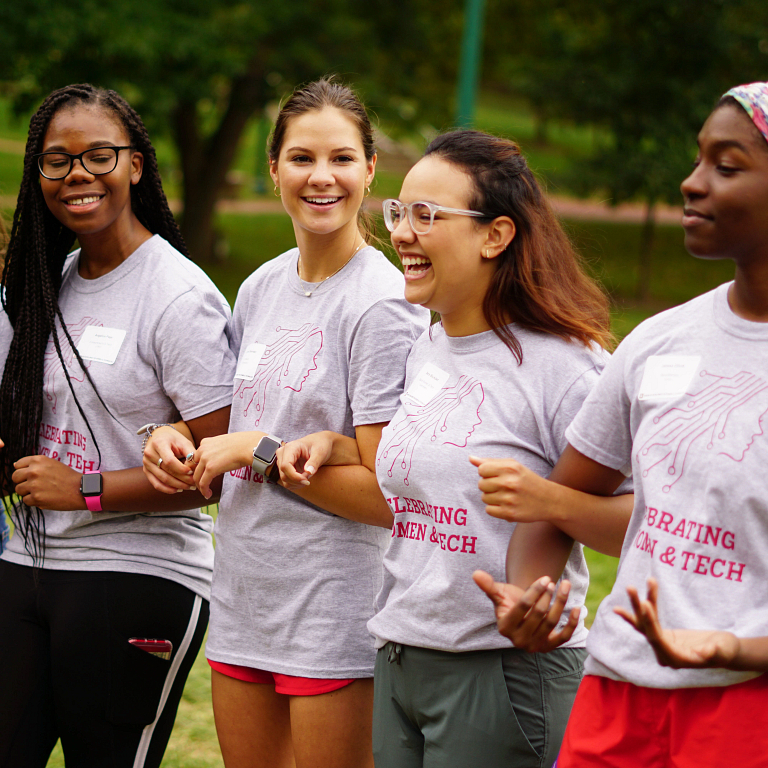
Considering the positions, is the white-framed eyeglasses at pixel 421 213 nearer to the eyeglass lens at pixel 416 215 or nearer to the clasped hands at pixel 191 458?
the eyeglass lens at pixel 416 215

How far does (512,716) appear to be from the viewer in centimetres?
195

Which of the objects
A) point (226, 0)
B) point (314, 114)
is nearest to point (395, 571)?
point (314, 114)

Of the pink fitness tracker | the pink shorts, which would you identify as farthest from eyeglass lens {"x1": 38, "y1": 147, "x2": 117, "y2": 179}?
the pink shorts

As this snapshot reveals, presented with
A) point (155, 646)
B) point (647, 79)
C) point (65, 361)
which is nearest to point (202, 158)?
point (647, 79)

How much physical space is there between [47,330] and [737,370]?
1.83 m

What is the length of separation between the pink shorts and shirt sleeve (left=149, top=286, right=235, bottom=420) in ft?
2.20

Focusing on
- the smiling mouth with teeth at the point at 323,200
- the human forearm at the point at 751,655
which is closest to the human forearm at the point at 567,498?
the human forearm at the point at 751,655

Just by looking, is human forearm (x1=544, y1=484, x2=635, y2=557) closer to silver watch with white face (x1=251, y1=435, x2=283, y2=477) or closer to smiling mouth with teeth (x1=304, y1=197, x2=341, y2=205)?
silver watch with white face (x1=251, y1=435, x2=283, y2=477)

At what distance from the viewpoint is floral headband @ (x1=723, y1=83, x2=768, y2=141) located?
157cm

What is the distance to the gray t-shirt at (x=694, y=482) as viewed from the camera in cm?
158

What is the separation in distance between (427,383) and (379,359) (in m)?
0.18

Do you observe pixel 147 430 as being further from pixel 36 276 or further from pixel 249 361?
pixel 36 276

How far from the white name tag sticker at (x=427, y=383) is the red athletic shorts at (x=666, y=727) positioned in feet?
2.23

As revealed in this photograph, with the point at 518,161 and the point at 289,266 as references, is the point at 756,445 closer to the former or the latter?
the point at 518,161
